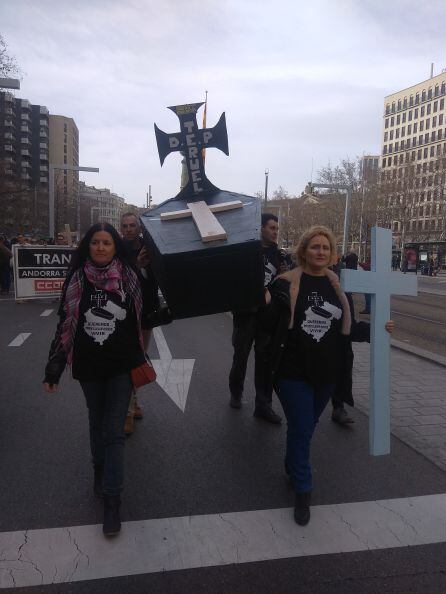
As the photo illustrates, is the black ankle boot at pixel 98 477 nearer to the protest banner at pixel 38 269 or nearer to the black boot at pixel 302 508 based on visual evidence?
the black boot at pixel 302 508

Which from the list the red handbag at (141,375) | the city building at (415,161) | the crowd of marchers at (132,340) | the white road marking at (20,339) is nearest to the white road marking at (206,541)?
the crowd of marchers at (132,340)

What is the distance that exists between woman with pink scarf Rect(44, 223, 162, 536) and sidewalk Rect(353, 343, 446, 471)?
7.92 feet

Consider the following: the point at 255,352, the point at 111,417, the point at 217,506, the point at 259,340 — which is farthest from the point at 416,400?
the point at 111,417

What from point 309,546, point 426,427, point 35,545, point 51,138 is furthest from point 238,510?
point 51,138

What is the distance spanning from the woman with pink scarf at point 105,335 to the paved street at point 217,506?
385 mm

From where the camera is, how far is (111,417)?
9.66 ft

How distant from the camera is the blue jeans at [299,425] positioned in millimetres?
3031

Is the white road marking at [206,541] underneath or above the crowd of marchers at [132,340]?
underneath

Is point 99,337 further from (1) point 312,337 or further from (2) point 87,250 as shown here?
(1) point 312,337

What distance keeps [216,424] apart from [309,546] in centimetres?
191

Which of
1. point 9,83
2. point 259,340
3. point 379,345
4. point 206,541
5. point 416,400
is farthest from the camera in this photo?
point 9,83

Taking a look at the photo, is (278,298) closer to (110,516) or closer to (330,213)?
(110,516)

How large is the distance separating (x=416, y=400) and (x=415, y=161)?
75.7 metres

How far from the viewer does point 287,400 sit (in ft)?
10.2
